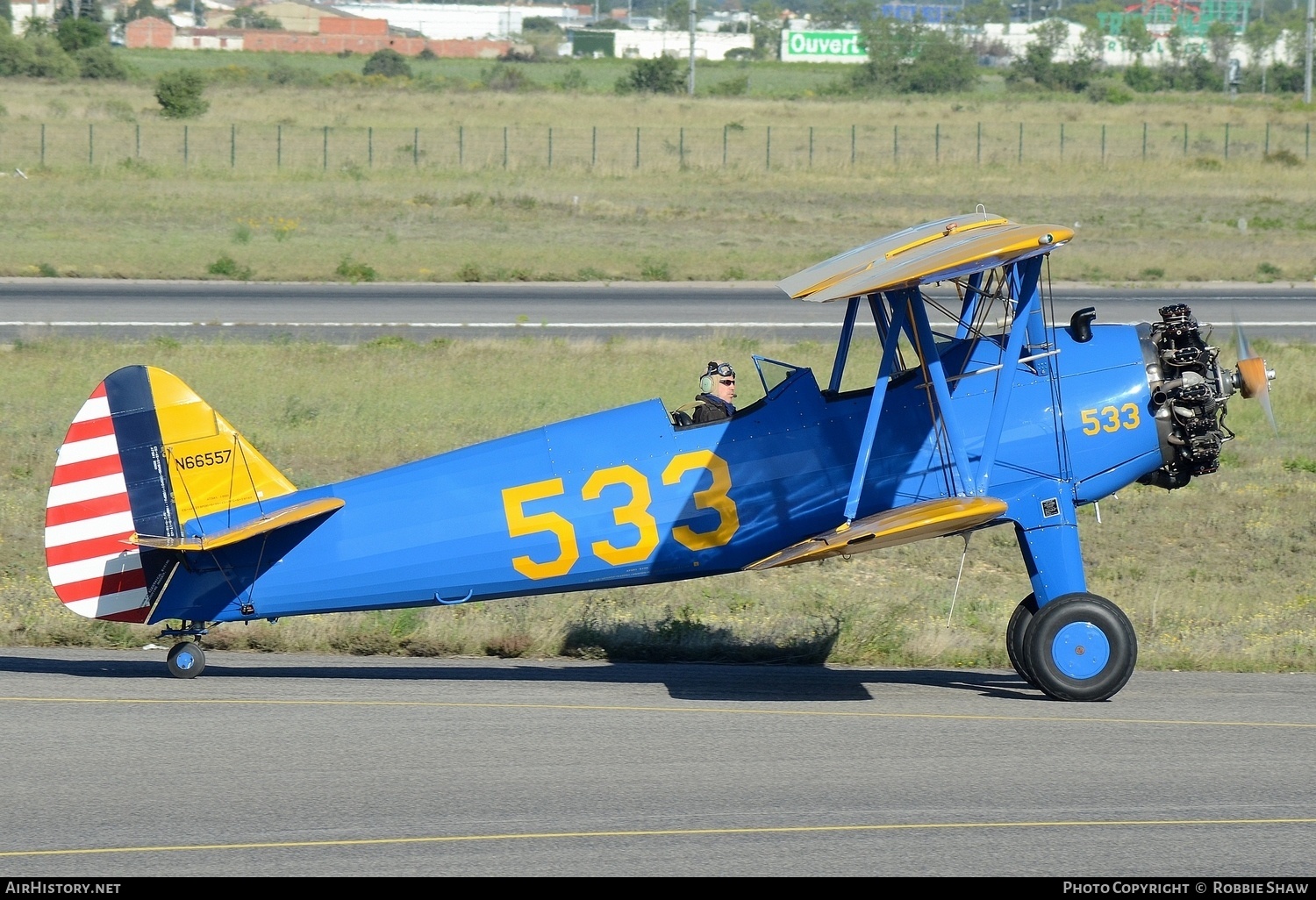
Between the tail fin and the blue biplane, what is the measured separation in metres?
0.01

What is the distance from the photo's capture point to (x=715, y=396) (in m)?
9.57

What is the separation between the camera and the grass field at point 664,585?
10.9 m

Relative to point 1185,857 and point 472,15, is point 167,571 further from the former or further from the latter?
point 472,15

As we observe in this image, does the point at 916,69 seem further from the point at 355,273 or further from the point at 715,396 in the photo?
the point at 715,396

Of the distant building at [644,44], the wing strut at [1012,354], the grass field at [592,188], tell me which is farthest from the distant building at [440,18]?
the wing strut at [1012,354]

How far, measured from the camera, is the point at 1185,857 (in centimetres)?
661

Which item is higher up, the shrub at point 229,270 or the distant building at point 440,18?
the distant building at point 440,18

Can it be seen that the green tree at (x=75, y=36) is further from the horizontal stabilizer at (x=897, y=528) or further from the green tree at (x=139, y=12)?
the horizontal stabilizer at (x=897, y=528)

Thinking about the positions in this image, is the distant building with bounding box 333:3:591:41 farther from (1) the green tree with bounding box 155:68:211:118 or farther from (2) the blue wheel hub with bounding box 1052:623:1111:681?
(2) the blue wheel hub with bounding box 1052:623:1111:681

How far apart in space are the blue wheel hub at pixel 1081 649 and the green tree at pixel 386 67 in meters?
103

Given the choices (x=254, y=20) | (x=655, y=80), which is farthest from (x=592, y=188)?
(x=254, y=20)

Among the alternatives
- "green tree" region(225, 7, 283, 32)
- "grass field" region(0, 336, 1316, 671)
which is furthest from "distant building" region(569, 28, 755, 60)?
"grass field" region(0, 336, 1316, 671)

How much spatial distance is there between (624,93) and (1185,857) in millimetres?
87167

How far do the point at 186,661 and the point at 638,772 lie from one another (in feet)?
11.1
